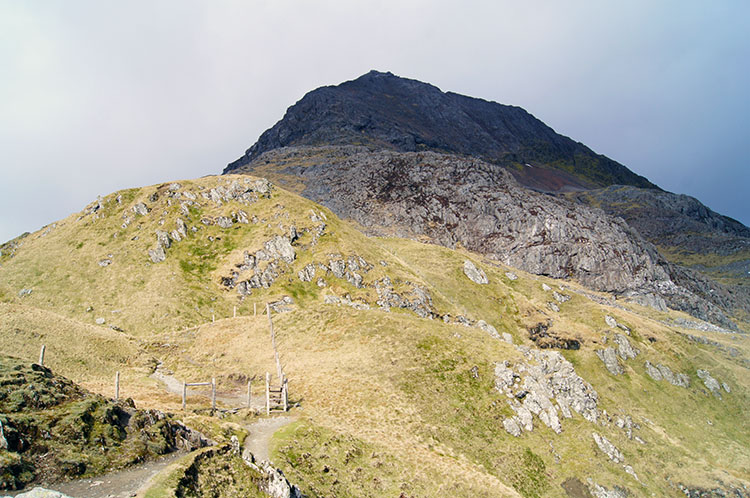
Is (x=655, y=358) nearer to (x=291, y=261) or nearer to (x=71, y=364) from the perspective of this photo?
(x=291, y=261)

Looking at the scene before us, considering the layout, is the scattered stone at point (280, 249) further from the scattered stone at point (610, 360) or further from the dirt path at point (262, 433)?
the scattered stone at point (610, 360)

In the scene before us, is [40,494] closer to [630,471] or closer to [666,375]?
[630,471]

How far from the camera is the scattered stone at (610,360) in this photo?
260ft

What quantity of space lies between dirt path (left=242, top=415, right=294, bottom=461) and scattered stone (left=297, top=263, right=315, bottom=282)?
52715 millimetres

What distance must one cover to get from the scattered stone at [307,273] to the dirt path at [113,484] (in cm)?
6779

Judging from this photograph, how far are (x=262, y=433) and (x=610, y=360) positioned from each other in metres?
70.4

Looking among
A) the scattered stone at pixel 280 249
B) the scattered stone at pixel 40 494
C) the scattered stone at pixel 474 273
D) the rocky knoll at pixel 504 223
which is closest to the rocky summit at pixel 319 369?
the scattered stone at pixel 40 494

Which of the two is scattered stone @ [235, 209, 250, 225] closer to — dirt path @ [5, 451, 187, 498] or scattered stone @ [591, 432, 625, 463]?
scattered stone @ [591, 432, 625, 463]

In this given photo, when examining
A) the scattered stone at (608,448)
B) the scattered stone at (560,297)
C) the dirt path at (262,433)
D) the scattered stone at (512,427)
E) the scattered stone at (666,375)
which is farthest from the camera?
the scattered stone at (560,297)

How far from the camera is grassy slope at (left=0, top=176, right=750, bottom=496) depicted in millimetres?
36812

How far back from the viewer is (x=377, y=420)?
39.6 m

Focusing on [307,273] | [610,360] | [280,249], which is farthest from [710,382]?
[280,249]

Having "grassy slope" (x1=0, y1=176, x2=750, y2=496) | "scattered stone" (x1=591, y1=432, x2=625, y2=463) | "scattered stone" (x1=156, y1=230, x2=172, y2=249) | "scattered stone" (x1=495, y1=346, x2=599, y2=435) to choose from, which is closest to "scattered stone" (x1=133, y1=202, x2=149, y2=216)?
"grassy slope" (x1=0, y1=176, x2=750, y2=496)

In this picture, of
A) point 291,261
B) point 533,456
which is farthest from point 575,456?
point 291,261
